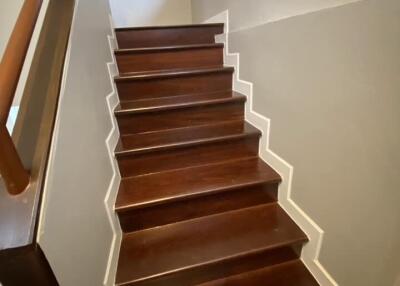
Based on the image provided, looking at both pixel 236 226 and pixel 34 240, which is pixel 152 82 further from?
pixel 34 240

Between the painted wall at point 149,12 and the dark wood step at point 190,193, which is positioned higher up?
the painted wall at point 149,12

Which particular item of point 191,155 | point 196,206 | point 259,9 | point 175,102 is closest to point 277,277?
point 196,206

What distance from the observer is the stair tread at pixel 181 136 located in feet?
4.59

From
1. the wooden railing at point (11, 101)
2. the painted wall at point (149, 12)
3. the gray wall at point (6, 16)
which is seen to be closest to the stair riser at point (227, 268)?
the wooden railing at point (11, 101)

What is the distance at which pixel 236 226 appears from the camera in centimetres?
125

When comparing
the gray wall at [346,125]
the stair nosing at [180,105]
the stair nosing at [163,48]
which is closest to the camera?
the gray wall at [346,125]

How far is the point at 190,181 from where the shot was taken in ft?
4.41

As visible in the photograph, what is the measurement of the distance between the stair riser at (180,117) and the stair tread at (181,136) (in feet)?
0.11

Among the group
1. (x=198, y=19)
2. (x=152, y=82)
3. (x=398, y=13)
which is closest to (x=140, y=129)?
(x=152, y=82)

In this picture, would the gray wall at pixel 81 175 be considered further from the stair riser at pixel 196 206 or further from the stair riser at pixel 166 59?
the stair riser at pixel 166 59

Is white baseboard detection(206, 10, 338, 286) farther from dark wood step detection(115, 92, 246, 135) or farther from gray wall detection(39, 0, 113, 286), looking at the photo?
gray wall detection(39, 0, 113, 286)

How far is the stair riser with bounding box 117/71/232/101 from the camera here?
5.52ft

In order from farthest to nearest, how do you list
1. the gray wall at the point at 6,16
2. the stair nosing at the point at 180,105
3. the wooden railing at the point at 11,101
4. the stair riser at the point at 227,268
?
the gray wall at the point at 6,16, the stair nosing at the point at 180,105, the stair riser at the point at 227,268, the wooden railing at the point at 11,101

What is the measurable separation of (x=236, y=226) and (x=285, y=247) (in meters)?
0.25
